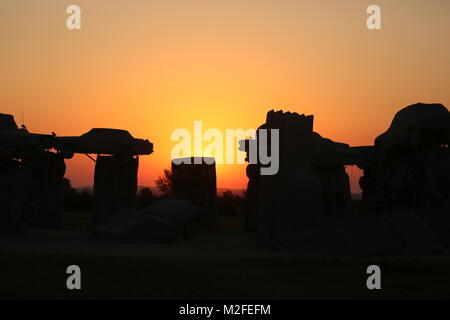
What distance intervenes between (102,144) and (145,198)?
18363mm

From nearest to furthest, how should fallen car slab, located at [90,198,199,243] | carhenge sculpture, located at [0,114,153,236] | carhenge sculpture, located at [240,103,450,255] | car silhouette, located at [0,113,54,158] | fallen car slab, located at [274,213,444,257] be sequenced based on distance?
fallen car slab, located at [274,213,444,257] < carhenge sculpture, located at [240,103,450,255] < fallen car slab, located at [90,198,199,243] < car silhouette, located at [0,113,54,158] < carhenge sculpture, located at [0,114,153,236]

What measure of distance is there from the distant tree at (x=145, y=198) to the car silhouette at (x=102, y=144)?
46.8ft

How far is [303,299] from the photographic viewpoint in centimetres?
921

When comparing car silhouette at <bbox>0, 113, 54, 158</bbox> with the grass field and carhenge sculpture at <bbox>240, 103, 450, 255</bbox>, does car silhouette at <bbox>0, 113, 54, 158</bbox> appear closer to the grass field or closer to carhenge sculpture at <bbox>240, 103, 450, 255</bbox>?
carhenge sculpture at <bbox>240, 103, 450, 255</bbox>

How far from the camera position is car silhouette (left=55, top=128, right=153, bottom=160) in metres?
24.6

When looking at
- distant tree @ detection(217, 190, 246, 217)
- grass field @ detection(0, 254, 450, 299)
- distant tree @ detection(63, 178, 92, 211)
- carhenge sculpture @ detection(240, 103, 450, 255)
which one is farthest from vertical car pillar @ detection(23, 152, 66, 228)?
distant tree @ detection(217, 190, 246, 217)

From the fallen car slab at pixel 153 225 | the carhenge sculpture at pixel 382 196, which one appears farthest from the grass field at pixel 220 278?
the fallen car slab at pixel 153 225

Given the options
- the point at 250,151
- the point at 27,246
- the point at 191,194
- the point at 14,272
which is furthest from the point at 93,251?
the point at 191,194

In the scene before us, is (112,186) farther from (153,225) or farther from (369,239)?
(369,239)

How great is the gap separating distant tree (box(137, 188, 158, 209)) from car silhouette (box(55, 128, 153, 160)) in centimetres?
1428

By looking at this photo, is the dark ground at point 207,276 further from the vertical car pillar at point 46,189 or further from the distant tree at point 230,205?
the distant tree at point 230,205

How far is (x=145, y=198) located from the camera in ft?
142

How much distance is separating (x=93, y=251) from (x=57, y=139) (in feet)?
35.9
